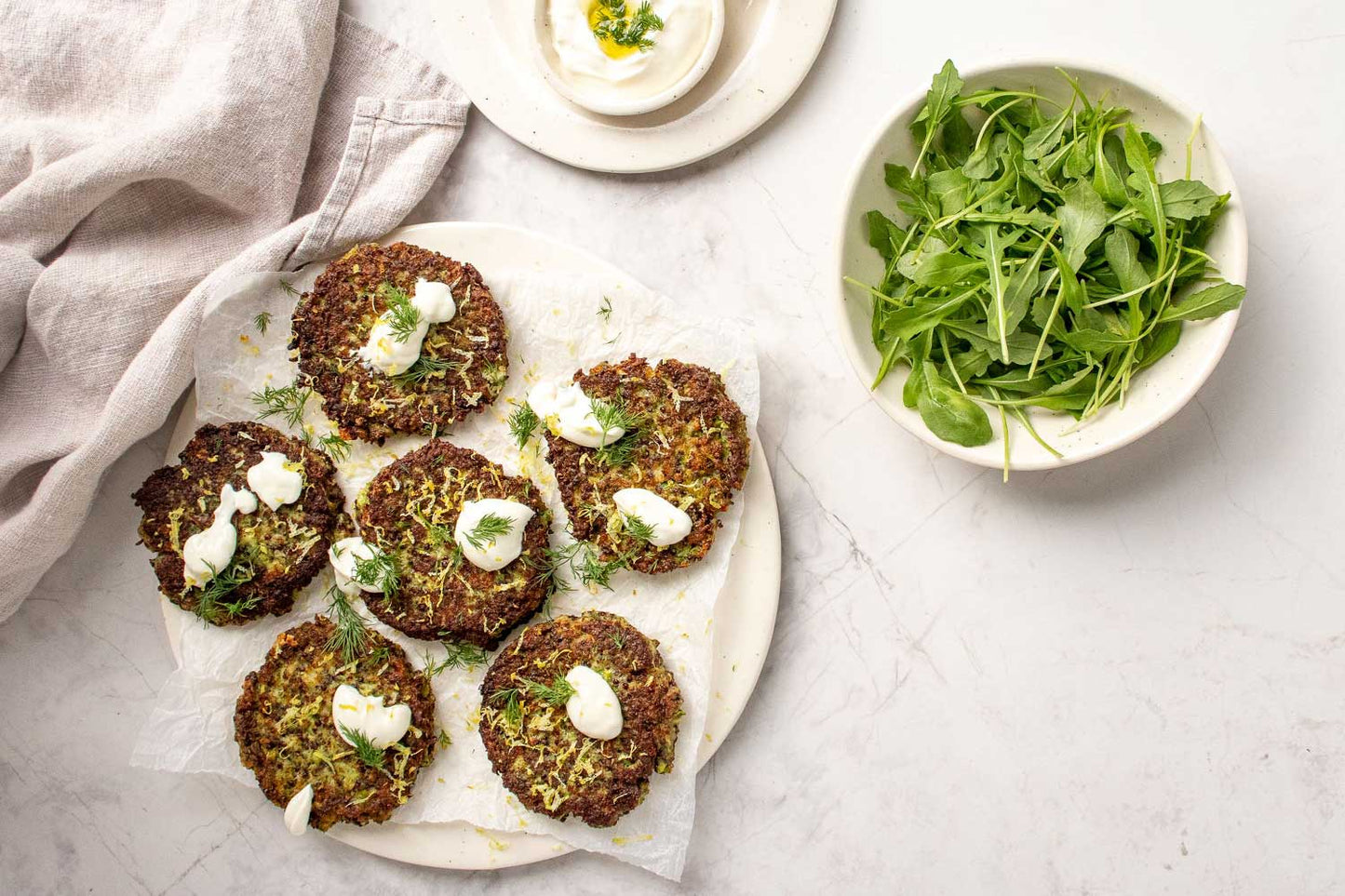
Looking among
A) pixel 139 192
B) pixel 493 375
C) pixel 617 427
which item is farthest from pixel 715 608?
pixel 139 192

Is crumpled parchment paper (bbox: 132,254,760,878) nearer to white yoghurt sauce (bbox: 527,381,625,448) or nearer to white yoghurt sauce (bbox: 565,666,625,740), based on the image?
white yoghurt sauce (bbox: 527,381,625,448)

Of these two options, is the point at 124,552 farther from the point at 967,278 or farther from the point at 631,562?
the point at 967,278

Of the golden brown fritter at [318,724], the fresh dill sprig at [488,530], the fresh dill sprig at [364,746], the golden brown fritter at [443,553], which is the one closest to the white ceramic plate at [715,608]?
the golden brown fritter at [318,724]

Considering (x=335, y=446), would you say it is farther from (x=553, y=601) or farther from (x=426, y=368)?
(x=553, y=601)

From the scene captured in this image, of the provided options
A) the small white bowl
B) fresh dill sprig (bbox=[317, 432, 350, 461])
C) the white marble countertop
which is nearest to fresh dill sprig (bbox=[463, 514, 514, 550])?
fresh dill sprig (bbox=[317, 432, 350, 461])

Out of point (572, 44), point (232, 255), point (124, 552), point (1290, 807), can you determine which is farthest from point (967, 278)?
point (124, 552)

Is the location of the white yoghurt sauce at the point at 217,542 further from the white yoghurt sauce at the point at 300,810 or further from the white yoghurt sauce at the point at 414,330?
the white yoghurt sauce at the point at 300,810
